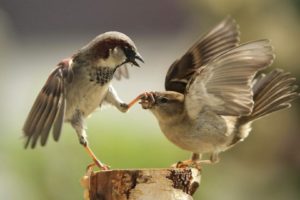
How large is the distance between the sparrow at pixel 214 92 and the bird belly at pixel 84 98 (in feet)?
0.71

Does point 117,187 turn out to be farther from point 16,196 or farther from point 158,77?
point 158,77

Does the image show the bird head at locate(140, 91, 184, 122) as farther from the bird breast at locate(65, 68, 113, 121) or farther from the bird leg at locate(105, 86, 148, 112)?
the bird breast at locate(65, 68, 113, 121)

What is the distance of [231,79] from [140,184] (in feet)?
3.32

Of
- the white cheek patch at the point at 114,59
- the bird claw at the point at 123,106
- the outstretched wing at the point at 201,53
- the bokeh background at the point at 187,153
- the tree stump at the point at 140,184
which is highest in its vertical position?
the white cheek patch at the point at 114,59

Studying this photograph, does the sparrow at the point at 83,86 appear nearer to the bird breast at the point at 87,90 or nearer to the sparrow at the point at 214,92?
the bird breast at the point at 87,90

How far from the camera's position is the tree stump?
2832 millimetres

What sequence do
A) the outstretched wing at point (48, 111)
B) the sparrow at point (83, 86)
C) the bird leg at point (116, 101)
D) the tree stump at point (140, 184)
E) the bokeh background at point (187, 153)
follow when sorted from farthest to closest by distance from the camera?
1. the bokeh background at point (187, 153)
2. the bird leg at point (116, 101)
3. the sparrow at point (83, 86)
4. the outstretched wing at point (48, 111)
5. the tree stump at point (140, 184)

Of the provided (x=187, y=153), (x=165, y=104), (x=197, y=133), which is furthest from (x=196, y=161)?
(x=187, y=153)

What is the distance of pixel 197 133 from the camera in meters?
3.92

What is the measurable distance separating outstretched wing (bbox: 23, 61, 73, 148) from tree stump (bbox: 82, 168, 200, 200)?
32 cm

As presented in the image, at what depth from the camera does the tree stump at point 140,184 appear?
2.83 m

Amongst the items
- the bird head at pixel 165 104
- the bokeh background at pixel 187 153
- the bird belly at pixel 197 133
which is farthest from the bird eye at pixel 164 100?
the bokeh background at pixel 187 153

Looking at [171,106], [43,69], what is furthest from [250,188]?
[43,69]

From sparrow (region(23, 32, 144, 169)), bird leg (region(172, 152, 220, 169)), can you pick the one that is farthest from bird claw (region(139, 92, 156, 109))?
bird leg (region(172, 152, 220, 169))
